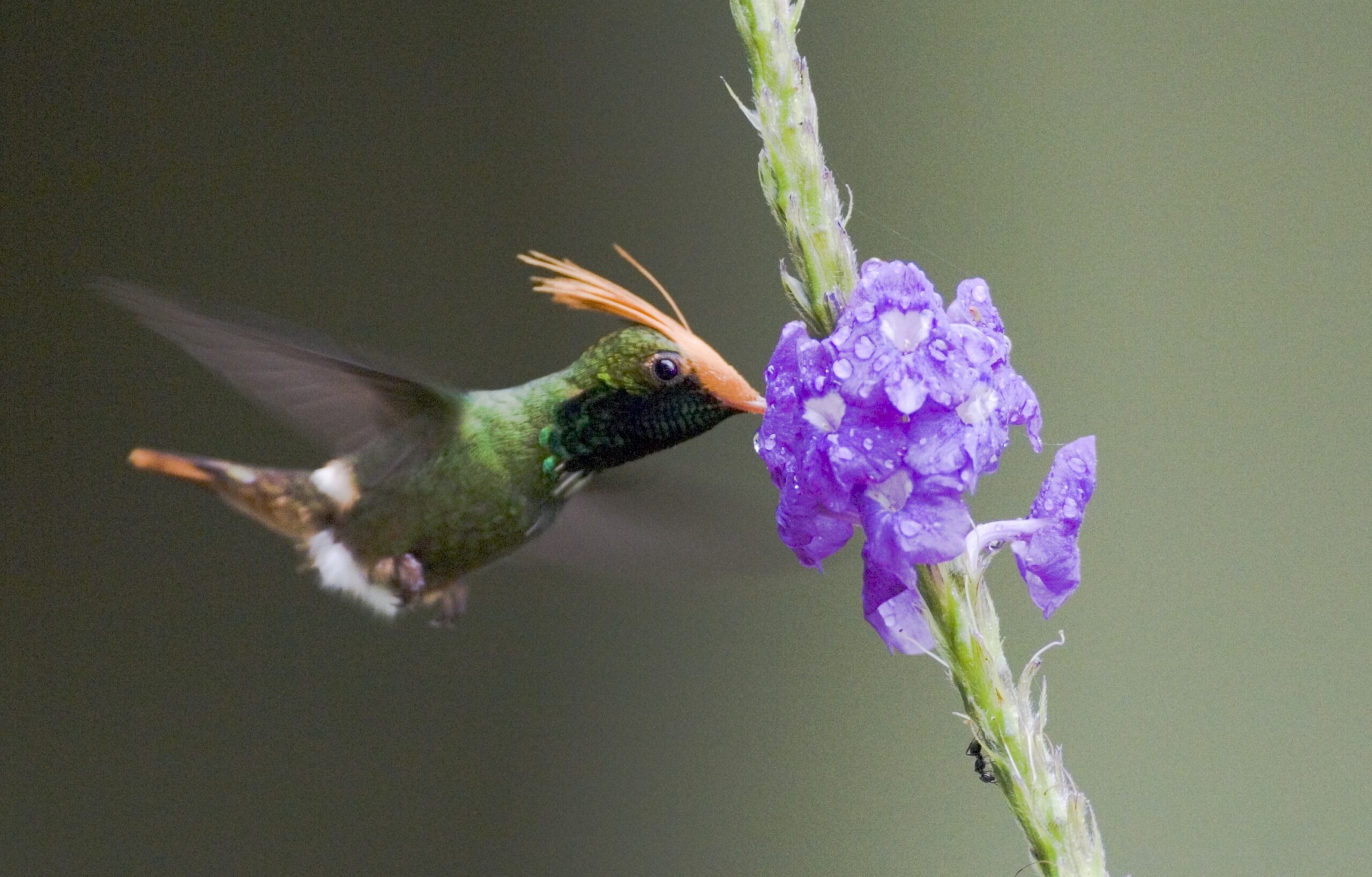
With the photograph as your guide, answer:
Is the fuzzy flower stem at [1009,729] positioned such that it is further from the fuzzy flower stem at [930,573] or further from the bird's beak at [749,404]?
the bird's beak at [749,404]

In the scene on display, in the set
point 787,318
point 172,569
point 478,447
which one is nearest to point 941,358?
point 478,447

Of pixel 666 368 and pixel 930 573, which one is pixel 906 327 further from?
pixel 666 368

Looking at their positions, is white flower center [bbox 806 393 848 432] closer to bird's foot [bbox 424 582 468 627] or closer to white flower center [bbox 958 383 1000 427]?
white flower center [bbox 958 383 1000 427]

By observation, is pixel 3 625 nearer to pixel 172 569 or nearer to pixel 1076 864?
pixel 172 569

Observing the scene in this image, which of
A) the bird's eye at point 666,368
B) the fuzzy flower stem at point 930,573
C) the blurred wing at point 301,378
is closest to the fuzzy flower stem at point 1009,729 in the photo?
the fuzzy flower stem at point 930,573

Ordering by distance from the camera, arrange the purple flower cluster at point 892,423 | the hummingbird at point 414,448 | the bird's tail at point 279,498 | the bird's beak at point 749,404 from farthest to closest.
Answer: the bird's tail at point 279,498 → the hummingbird at point 414,448 → the bird's beak at point 749,404 → the purple flower cluster at point 892,423

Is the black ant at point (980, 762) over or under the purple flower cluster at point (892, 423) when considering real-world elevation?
under
